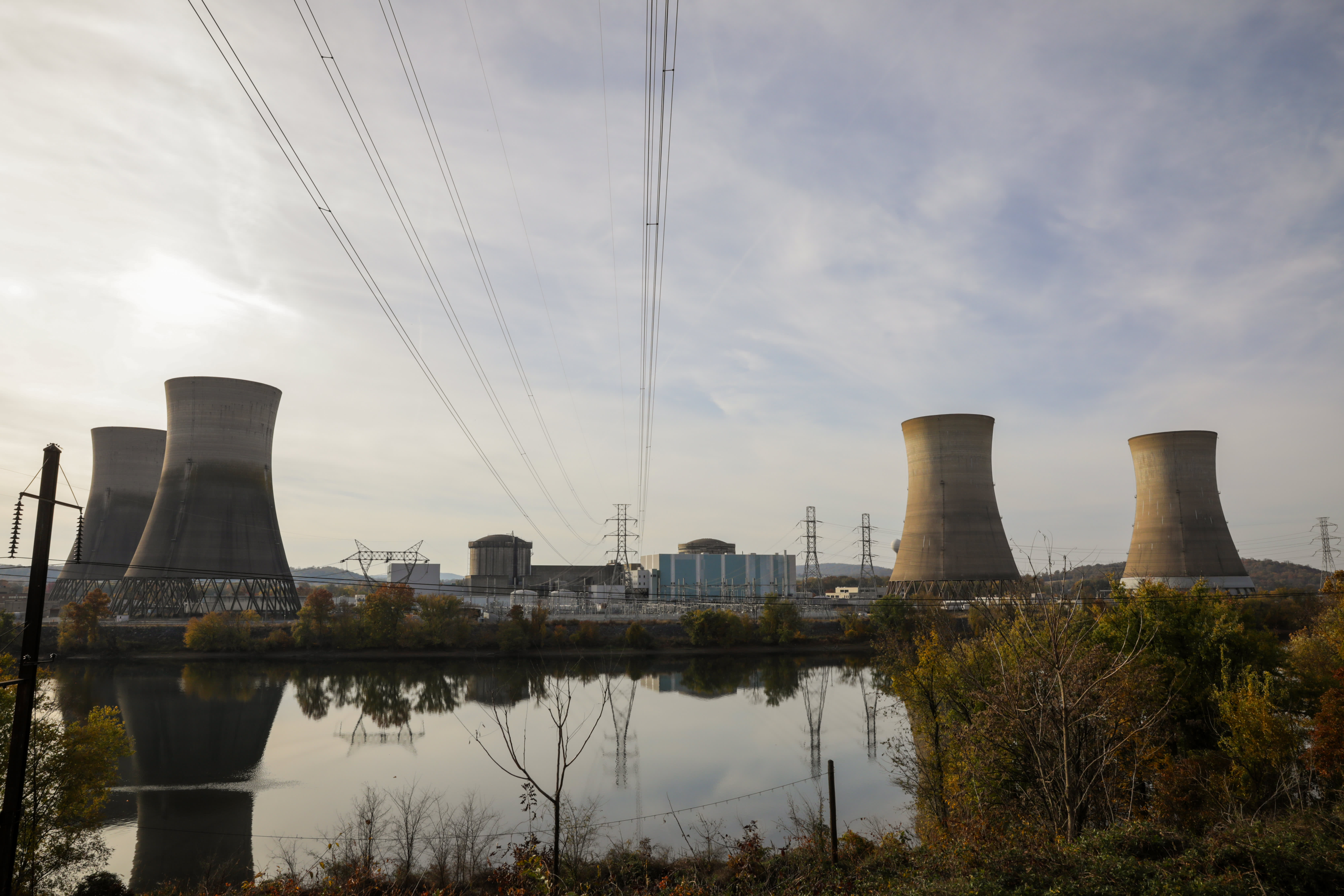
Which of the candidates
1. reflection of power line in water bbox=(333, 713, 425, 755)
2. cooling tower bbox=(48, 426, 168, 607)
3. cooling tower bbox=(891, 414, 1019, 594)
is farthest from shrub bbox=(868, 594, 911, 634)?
cooling tower bbox=(48, 426, 168, 607)

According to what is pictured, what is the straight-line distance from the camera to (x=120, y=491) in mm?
37531

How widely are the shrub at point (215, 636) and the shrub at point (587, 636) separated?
13.3 m

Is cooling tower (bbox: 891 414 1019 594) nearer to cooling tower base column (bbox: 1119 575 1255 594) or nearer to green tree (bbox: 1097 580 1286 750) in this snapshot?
cooling tower base column (bbox: 1119 575 1255 594)

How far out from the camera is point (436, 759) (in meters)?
15.7

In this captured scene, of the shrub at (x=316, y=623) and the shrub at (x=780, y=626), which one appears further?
the shrub at (x=780, y=626)

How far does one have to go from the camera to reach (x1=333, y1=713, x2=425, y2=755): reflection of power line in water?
17.2m

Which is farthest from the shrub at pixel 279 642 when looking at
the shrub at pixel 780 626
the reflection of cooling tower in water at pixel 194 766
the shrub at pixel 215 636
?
the shrub at pixel 780 626

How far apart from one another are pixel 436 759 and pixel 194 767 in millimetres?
4896

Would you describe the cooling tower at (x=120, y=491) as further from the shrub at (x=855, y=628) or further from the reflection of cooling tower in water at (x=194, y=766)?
the shrub at (x=855, y=628)

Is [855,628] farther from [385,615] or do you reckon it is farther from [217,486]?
[217,486]

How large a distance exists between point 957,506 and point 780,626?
10.7 metres

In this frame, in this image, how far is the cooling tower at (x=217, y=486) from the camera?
88.9 feet

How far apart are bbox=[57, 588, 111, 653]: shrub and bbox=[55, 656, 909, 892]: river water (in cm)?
121

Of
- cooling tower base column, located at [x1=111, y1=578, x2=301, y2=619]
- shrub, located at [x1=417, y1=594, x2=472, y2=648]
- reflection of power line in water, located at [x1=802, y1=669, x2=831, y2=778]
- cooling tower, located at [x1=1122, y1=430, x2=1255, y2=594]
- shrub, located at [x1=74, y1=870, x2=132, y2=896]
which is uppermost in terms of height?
cooling tower, located at [x1=1122, y1=430, x2=1255, y2=594]
